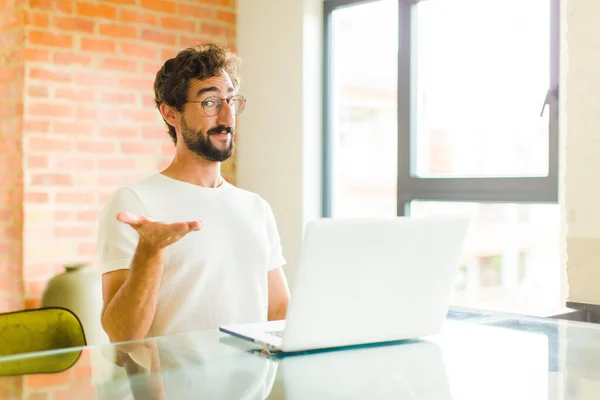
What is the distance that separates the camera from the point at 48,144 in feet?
10.3

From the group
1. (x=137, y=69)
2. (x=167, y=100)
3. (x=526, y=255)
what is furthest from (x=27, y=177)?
(x=526, y=255)

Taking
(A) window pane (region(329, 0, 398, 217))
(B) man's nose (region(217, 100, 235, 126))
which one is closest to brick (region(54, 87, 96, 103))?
(A) window pane (region(329, 0, 398, 217))

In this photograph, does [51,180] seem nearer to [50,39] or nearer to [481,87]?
[50,39]

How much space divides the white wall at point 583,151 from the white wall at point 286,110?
4.46ft

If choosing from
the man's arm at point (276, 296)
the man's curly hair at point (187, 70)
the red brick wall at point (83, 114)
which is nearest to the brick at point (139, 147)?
the red brick wall at point (83, 114)

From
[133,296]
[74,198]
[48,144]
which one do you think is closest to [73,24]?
[48,144]

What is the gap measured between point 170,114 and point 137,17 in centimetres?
130

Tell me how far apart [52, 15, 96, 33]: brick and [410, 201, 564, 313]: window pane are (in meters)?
1.62

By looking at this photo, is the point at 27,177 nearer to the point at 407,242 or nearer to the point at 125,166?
the point at 125,166

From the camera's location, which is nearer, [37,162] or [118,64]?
[37,162]

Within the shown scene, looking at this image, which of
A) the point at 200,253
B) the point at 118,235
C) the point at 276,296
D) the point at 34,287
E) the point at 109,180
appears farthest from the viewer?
the point at 109,180

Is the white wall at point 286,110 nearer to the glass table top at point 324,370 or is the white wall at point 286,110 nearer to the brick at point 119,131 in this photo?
the brick at point 119,131

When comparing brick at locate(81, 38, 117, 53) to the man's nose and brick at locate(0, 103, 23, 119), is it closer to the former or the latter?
brick at locate(0, 103, 23, 119)

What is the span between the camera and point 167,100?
2.33 metres
